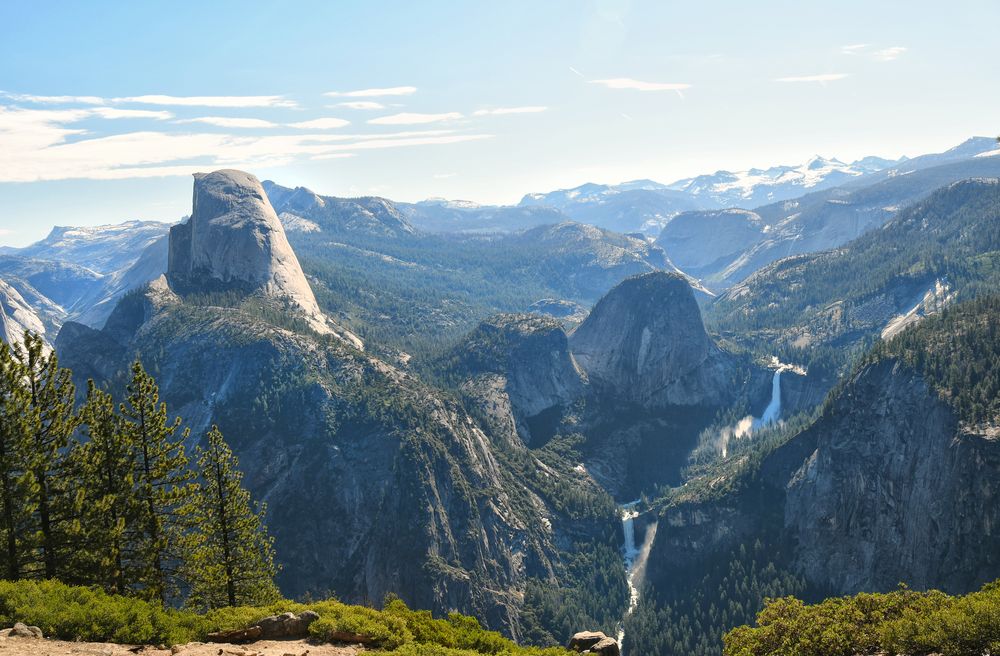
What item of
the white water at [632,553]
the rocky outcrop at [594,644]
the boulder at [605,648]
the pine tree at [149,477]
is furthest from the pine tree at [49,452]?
the white water at [632,553]

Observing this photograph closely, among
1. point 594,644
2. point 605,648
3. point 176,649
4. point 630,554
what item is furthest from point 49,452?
point 630,554

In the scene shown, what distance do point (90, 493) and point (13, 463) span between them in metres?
5.83

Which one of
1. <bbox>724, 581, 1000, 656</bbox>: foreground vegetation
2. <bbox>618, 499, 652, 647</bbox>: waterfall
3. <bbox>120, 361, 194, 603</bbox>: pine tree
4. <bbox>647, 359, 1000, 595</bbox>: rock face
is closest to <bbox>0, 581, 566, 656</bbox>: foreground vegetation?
<bbox>120, 361, 194, 603</bbox>: pine tree

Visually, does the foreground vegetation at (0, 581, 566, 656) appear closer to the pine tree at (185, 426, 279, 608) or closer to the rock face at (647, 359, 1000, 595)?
the pine tree at (185, 426, 279, 608)

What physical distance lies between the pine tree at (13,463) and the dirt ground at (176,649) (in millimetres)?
11559

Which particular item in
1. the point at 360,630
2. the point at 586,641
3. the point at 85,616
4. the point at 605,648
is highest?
the point at 85,616

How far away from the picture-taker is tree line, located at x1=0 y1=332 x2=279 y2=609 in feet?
133

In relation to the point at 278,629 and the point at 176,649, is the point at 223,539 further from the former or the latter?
the point at 176,649

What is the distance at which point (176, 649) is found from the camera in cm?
3403

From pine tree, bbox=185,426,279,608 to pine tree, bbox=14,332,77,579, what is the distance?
10.7m

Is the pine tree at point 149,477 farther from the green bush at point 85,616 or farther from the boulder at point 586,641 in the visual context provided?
the boulder at point 586,641

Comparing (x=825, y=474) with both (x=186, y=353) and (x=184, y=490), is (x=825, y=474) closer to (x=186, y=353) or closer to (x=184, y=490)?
(x=184, y=490)

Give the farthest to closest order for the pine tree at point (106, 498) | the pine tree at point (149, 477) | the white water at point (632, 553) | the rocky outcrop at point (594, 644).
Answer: the white water at point (632, 553) < the rocky outcrop at point (594, 644) < the pine tree at point (149, 477) < the pine tree at point (106, 498)

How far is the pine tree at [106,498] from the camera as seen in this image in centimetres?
4381
